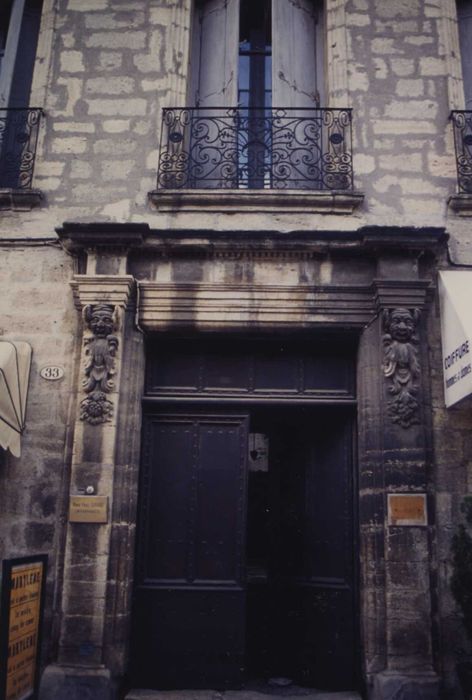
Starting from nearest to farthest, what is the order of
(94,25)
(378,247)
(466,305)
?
(466,305) < (378,247) < (94,25)

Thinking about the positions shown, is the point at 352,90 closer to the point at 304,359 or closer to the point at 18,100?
the point at 304,359

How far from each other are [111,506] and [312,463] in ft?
5.94

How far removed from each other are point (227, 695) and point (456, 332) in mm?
3394

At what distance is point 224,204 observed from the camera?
5.95 metres

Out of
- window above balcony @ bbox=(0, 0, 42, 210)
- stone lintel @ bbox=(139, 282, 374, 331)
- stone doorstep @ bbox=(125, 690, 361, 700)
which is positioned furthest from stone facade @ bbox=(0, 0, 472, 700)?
stone doorstep @ bbox=(125, 690, 361, 700)

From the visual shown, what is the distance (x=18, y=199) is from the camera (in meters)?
6.00

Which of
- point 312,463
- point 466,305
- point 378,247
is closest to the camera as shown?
point 466,305

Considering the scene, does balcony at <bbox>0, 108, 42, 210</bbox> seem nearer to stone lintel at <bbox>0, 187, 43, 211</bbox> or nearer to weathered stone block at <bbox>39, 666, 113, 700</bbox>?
stone lintel at <bbox>0, 187, 43, 211</bbox>

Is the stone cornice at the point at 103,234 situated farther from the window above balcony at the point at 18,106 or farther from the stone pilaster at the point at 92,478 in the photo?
the window above balcony at the point at 18,106

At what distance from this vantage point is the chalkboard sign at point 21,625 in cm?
398

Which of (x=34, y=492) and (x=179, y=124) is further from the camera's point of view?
(x=179, y=124)

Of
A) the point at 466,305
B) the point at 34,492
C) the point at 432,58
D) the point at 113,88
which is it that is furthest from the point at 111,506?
the point at 432,58

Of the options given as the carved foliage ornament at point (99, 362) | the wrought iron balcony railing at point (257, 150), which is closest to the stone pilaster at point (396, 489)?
the wrought iron balcony railing at point (257, 150)

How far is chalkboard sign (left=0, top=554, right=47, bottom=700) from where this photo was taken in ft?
13.1
